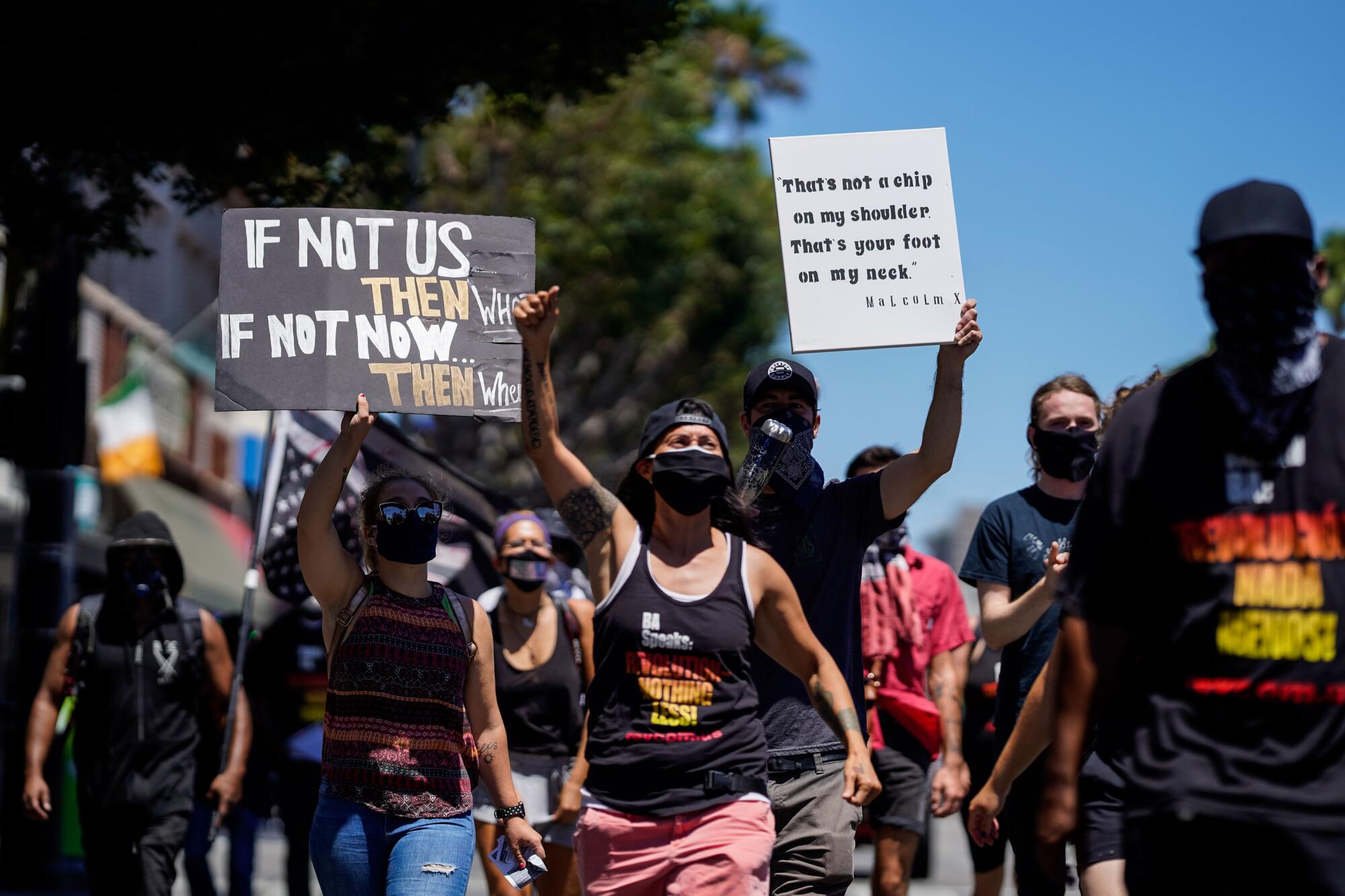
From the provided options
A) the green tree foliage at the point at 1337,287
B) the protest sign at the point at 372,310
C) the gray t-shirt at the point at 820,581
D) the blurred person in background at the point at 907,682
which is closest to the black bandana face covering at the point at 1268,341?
the gray t-shirt at the point at 820,581

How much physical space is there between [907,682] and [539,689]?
161cm

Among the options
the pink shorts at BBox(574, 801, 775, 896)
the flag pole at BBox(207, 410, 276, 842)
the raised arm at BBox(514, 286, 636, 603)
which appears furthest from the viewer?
the flag pole at BBox(207, 410, 276, 842)

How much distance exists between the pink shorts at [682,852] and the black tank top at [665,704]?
0.05m

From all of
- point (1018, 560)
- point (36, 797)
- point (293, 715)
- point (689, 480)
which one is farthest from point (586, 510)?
point (293, 715)

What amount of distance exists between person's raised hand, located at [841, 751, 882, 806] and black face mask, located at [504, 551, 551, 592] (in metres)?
3.16

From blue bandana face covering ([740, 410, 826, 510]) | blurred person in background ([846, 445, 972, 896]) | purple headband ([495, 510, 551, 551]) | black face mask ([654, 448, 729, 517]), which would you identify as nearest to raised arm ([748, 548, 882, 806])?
black face mask ([654, 448, 729, 517])

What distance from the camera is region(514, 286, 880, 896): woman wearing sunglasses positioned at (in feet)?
16.1

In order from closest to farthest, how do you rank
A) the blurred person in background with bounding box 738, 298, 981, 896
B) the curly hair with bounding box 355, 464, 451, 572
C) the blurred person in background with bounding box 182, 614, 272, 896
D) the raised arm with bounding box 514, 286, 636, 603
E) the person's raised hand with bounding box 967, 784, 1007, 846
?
1. the person's raised hand with bounding box 967, 784, 1007, 846
2. the raised arm with bounding box 514, 286, 636, 603
3. the curly hair with bounding box 355, 464, 451, 572
4. the blurred person in background with bounding box 738, 298, 981, 896
5. the blurred person in background with bounding box 182, 614, 272, 896

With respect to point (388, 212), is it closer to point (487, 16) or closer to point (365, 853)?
point (365, 853)

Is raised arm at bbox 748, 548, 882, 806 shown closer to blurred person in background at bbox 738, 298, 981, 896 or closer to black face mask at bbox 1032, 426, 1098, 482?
blurred person in background at bbox 738, 298, 981, 896

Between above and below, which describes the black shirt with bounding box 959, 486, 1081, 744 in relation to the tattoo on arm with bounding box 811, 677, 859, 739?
above

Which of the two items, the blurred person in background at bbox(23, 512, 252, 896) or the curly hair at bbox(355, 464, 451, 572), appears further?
the blurred person in background at bbox(23, 512, 252, 896)

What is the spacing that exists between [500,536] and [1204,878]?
538 cm

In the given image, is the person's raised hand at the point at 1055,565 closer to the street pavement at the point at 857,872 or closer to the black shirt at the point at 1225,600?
the black shirt at the point at 1225,600
